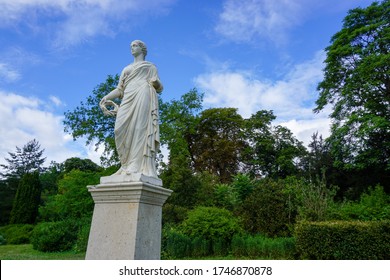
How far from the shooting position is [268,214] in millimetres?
13461

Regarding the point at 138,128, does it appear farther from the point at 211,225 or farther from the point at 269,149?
the point at 269,149

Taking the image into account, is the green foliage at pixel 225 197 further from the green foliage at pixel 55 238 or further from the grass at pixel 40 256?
the grass at pixel 40 256

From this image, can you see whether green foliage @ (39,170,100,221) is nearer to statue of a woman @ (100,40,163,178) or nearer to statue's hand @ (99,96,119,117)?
statue's hand @ (99,96,119,117)

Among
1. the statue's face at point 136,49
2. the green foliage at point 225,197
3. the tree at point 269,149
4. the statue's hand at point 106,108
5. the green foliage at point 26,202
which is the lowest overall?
the statue's hand at point 106,108

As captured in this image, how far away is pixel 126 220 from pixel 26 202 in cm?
2409

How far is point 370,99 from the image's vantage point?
63.1 ft

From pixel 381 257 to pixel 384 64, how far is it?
12337mm

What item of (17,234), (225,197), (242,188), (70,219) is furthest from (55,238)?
(242,188)

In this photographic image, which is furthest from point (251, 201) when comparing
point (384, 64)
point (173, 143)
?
point (384, 64)

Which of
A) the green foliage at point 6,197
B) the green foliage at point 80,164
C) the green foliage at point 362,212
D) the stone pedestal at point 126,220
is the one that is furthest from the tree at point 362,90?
the green foliage at point 6,197

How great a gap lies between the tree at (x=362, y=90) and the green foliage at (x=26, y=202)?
21.9 metres

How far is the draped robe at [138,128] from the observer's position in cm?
451

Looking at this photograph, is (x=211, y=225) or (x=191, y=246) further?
(x=211, y=225)
